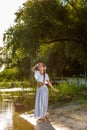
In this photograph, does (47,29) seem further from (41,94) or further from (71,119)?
(41,94)

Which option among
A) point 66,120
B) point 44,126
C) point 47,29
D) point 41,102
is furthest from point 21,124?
point 47,29

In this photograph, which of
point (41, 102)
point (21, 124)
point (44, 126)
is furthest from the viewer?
point (21, 124)

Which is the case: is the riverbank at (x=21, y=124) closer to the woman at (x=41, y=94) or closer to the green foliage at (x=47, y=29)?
the woman at (x=41, y=94)

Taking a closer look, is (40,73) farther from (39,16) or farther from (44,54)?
(44,54)

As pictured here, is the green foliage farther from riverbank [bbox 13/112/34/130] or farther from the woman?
the woman

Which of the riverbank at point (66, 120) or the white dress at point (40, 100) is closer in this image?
the riverbank at point (66, 120)

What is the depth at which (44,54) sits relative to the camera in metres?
31.5

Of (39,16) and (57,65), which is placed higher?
(39,16)

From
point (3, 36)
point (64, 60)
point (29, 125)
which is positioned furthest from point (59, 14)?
point (29, 125)

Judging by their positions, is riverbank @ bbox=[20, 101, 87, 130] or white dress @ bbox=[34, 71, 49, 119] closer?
riverbank @ bbox=[20, 101, 87, 130]

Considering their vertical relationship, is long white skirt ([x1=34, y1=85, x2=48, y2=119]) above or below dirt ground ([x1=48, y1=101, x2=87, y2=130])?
above

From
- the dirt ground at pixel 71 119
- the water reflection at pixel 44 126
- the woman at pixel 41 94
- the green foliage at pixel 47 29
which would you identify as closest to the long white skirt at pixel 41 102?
the woman at pixel 41 94

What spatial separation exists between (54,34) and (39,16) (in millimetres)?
1965

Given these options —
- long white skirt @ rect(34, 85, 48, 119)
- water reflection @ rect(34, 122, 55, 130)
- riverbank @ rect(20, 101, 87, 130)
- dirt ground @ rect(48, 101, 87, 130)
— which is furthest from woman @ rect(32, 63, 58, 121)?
dirt ground @ rect(48, 101, 87, 130)
